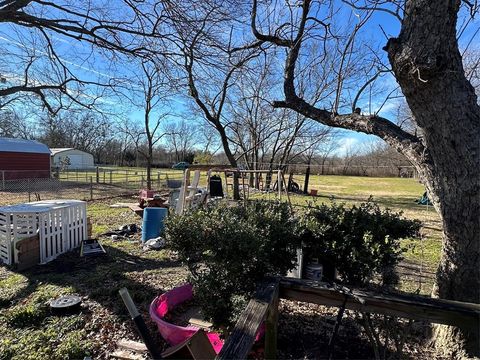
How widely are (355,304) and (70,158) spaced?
155 feet

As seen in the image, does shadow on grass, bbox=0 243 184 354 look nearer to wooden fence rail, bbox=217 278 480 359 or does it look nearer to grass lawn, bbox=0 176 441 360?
grass lawn, bbox=0 176 441 360

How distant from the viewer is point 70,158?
4281 cm

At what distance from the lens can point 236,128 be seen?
855 inches

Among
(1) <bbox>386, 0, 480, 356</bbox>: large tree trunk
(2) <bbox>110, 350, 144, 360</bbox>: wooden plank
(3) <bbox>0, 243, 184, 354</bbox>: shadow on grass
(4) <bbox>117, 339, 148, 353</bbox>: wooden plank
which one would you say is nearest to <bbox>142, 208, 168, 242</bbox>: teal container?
(3) <bbox>0, 243, 184, 354</bbox>: shadow on grass

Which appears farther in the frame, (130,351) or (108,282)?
(108,282)

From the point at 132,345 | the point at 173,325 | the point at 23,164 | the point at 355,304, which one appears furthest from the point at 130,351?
the point at 23,164

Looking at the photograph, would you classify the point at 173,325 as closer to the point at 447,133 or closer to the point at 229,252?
the point at 229,252

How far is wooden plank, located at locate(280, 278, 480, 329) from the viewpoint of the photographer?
7.16 ft

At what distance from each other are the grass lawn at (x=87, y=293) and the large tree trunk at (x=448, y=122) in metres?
0.53

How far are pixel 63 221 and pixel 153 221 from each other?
1737mm

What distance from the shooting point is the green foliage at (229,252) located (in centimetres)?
251

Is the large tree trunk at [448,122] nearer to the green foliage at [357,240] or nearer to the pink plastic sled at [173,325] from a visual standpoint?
the green foliage at [357,240]

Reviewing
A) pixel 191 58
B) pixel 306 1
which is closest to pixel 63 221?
pixel 191 58

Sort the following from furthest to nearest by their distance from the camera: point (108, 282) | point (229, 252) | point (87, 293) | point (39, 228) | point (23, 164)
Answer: point (23, 164)
point (39, 228)
point (108, 282)
point (87, 293)
point (229, 252)
